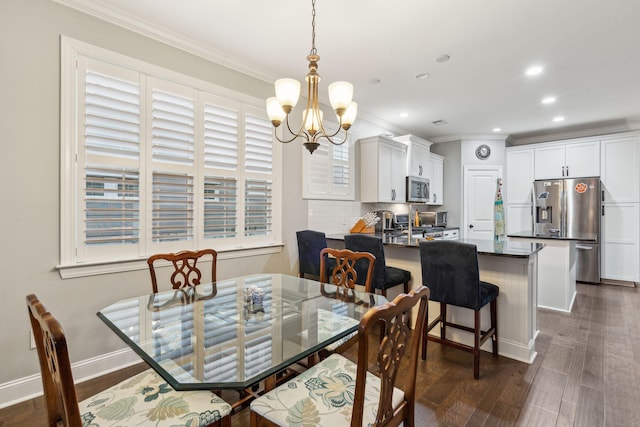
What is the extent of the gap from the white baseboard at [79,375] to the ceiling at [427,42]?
8.56 feet

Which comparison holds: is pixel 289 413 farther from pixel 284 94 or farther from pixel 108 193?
pixel 108 193

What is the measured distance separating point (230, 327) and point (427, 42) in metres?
2.86

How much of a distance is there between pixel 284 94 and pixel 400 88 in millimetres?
2436

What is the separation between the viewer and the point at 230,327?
1.54 metres

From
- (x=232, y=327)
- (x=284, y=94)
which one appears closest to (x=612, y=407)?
(x=232, y=327)

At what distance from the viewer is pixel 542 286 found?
3816mm

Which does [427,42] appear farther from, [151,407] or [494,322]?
[151,407]

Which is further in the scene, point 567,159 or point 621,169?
point 567,159

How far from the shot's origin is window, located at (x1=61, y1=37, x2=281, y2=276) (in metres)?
2.22

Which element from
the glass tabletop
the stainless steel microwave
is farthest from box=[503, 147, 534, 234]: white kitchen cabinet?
the glass tabletop

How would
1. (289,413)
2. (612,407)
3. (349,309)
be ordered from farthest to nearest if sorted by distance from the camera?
(612,407) < (349,309) < (289,413)

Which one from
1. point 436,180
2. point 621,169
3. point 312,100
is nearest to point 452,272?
point 312,100

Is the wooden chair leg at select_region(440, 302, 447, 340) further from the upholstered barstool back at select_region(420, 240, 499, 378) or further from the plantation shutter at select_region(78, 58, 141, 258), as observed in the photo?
the plantation shutter at select_region(78, 58, 141, 258)

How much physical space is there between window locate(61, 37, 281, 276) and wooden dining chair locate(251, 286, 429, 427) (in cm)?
184
